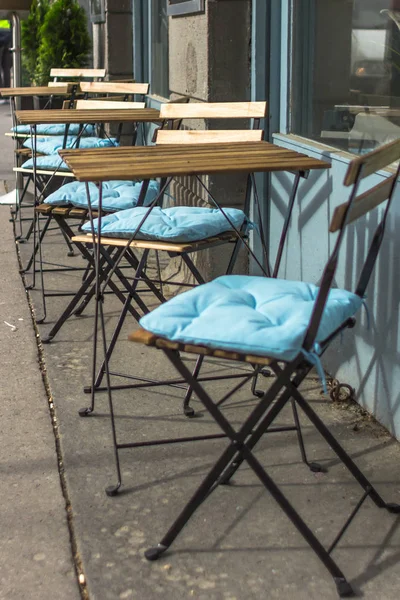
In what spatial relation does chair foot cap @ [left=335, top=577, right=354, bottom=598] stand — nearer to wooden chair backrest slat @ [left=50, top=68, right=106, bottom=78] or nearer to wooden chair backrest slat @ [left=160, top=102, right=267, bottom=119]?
wooden chair backrest slat @ [left=160, top=102, right=267, bottom=119]

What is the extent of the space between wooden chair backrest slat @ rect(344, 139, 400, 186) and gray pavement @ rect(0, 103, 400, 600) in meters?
1.14

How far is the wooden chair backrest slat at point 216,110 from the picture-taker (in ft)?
14.7

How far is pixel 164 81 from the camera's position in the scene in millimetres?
7492

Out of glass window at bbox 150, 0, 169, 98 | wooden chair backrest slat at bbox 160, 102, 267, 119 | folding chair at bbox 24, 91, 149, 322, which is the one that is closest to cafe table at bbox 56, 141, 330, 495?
wooden chair backrest slat at bbox 160, 102, 267, 119

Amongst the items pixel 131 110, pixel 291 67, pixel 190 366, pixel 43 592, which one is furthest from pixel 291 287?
pixel 131 110

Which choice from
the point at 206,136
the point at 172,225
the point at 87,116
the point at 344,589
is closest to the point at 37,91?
the point at 87,116

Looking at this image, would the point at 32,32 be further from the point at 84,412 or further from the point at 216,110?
the point at 84,412

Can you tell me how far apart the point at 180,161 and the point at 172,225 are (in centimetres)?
48

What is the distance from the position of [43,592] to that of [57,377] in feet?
5.82

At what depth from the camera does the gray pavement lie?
2699mm

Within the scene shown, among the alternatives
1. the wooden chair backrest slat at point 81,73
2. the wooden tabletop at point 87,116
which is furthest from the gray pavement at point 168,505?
the wooden chair backrest slat at point 81,73

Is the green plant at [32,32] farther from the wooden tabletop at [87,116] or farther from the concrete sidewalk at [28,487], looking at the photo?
the concrete sidewalk at [28,487]

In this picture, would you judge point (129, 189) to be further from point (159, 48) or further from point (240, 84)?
point (159, 48)

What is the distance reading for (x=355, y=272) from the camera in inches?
155
